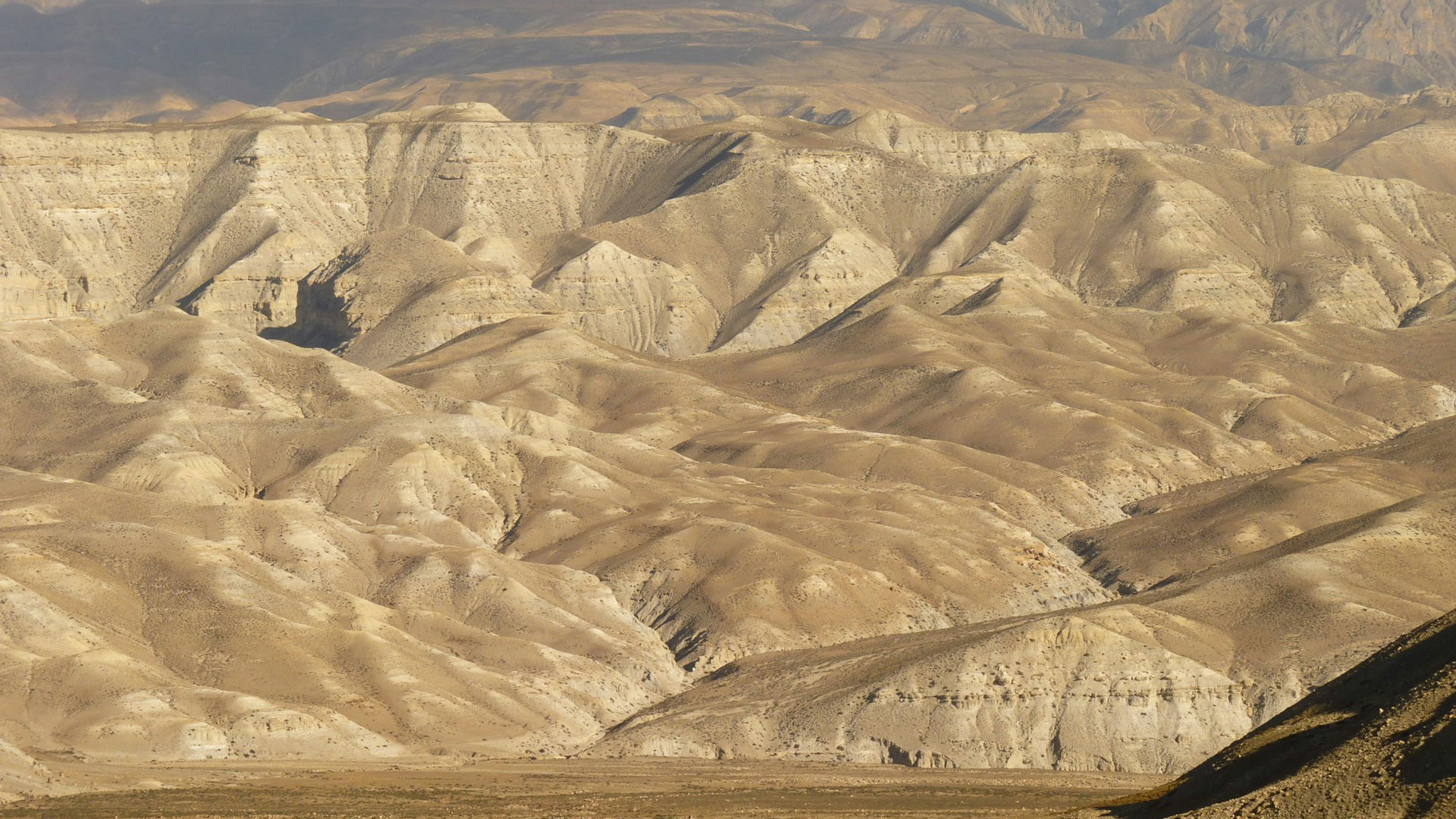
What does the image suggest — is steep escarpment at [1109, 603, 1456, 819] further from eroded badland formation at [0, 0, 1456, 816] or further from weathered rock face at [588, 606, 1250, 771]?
weathered rock face at [588, 606, 1250, 771]

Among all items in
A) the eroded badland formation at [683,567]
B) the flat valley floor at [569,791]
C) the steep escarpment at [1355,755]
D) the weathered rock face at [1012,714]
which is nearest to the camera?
the steep escarpment at [1355,755]

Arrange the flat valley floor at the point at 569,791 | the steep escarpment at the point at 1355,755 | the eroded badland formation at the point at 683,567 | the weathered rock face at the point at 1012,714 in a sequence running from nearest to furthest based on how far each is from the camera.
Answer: the steep escarpment at the point at 1355,755
the flat valley floor at the point at 569,791
the eroded badland formation at the point at 683,567
the weathered rock face at the point at 1012,714

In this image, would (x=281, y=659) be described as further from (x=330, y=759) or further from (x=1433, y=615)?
(x=1433, y=615)

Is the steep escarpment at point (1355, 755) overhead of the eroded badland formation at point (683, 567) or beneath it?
overhead

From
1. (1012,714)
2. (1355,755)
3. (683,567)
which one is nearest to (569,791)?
(1012,714)

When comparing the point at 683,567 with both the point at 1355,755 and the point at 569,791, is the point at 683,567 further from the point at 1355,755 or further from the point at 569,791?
the point at 1355,755

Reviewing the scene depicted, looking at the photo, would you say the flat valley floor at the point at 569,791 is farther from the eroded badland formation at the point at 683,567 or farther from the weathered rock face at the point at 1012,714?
the eroded badland formation at the point at 683,567

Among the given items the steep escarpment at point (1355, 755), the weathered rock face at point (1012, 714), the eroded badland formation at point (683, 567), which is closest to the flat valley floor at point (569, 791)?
the weathered rock face at point (1012, 714)

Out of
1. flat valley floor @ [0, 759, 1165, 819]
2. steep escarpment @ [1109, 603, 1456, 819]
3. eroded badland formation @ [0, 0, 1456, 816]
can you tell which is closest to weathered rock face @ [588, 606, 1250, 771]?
eroded badland formation @ [0, 0, 1456, 816]

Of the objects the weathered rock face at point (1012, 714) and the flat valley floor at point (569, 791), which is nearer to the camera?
the flat valley floor at point (569, 791)
